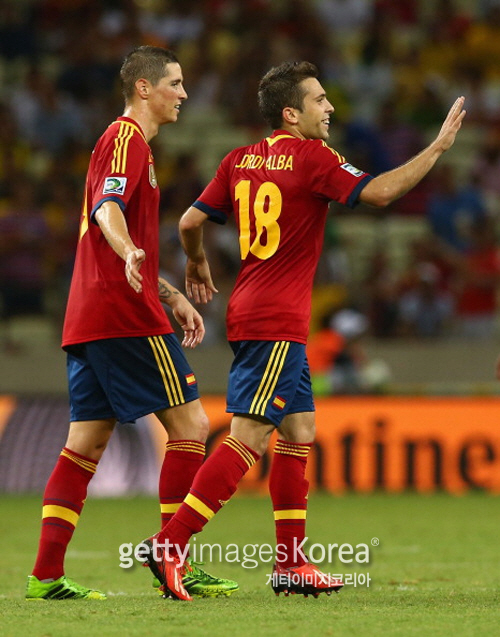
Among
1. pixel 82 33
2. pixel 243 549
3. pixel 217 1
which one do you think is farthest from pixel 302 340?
pixel 217 1

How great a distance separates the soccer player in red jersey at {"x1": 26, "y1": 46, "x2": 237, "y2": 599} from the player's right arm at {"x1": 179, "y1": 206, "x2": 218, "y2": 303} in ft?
0.79

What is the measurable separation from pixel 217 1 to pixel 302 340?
12.6m

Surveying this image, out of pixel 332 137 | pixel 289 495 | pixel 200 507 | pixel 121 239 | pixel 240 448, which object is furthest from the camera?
pixel 332 137

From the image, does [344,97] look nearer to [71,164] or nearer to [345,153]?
[345,153]

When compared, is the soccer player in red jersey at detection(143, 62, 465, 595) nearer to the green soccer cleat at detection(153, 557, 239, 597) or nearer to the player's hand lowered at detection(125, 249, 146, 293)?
the green soccer cleat at detection(153, 557, 239, 597)

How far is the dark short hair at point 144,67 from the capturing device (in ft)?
18.3

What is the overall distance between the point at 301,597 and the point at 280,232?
1508 mm

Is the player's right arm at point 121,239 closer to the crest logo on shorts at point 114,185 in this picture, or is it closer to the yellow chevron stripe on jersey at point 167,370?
the crest logo on shorts at point 114,185

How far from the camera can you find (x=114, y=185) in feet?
17.3

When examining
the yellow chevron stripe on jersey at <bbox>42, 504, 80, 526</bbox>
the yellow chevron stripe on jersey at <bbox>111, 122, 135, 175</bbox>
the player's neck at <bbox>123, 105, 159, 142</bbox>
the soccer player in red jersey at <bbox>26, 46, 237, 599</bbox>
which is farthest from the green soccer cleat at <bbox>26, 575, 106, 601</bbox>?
the player's neck at <bbox>123, 105, 159, 142</bbox>

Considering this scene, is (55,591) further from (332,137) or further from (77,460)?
(332,137)

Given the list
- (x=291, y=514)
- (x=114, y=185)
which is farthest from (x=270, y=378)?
(x=114, y=185)

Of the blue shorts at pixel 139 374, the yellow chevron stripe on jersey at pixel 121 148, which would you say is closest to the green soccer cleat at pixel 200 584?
the blue shorts at pixel 139 374

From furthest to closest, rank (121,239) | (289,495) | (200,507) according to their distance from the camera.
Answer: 1. (289,495)
2. (200,507)
3. (121,239)
